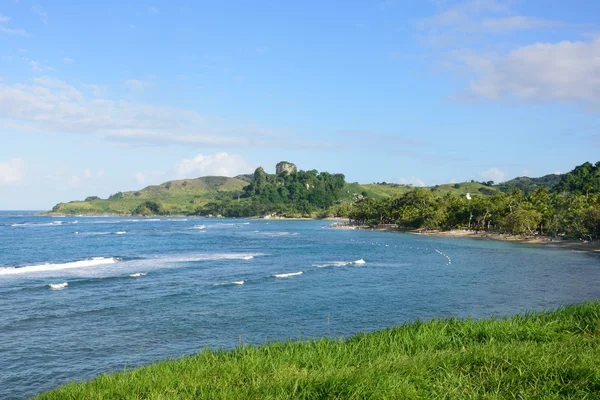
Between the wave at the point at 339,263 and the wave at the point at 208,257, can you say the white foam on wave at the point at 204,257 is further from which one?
the wave at the point at 339,263

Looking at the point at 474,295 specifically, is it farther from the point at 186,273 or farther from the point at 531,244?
the point at 531,244

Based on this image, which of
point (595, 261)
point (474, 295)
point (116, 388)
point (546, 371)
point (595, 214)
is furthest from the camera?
point (595, 214)

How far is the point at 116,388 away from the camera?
984 centimetres

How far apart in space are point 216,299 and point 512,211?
95.9 metres

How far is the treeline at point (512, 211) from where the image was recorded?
99.0 m

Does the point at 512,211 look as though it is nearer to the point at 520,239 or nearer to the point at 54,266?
the point at 520,239

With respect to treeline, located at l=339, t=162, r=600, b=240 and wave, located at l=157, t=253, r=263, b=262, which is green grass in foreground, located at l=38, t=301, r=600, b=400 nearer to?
wave, located at l=157, t=253, r=263, b=262

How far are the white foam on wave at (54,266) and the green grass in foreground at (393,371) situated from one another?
4600 cm

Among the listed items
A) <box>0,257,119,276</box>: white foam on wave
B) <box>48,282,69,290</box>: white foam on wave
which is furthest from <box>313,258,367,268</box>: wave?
<box>48,282,69,290</box>: white foam on wave

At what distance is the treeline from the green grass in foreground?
87.8 meters

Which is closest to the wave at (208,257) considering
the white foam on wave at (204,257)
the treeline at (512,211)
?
the white foam on wave at (204,257)

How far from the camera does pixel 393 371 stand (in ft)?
31.1

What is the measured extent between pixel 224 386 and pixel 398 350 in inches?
193

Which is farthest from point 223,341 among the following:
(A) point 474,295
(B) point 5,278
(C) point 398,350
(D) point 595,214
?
(D) point 595,214
